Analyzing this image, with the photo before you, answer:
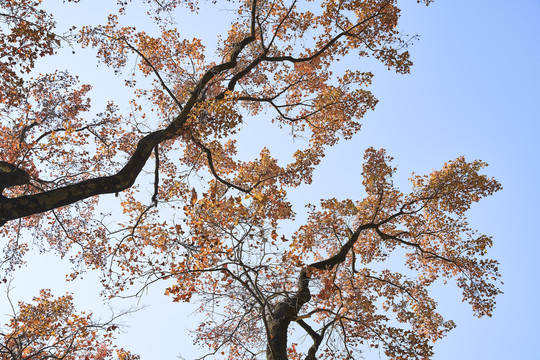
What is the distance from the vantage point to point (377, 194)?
1305cm

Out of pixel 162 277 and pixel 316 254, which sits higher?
pixel 316 254

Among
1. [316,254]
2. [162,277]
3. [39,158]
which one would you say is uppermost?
[39,158]

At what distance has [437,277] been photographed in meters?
13.9

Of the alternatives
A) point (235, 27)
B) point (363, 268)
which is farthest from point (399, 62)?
point (363, 268)

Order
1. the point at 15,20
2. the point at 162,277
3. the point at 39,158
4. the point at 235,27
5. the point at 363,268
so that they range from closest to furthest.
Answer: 1. the point at 162,277
2. the point at 15,20
3. the point at 39,158
4. the point at 363,268
5. the point at 235,27

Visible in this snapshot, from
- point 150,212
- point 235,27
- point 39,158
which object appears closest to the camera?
point 150,212

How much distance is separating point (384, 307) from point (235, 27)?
12.3 metres

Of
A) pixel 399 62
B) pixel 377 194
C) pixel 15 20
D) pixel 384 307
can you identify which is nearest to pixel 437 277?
pixel 384 307

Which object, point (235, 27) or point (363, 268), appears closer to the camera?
point (363, 268)

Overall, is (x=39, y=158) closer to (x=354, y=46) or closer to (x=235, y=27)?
(x=235, y=27)

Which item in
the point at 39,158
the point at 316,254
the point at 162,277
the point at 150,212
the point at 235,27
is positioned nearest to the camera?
the point at 162,277

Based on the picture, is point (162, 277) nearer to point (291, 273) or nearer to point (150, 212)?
point (291, 273)

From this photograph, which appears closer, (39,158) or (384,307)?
(39,158)

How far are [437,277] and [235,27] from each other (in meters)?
12.8
